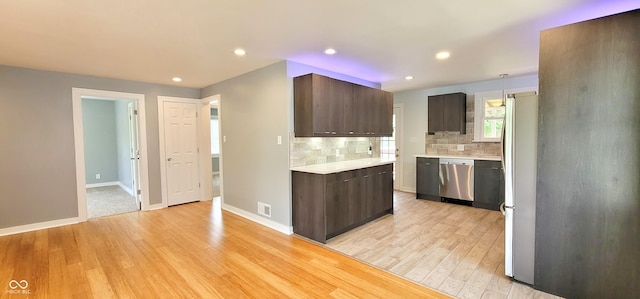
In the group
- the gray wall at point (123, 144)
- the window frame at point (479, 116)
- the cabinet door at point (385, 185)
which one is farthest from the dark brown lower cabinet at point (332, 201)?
the gray wall at point (123, 144)

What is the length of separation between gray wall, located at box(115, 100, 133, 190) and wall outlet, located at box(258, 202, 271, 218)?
4179 mm

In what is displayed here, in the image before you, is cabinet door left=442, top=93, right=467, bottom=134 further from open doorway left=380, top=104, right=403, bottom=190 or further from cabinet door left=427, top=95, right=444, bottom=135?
open doorway left=380, top=104, right=403, bottom=190

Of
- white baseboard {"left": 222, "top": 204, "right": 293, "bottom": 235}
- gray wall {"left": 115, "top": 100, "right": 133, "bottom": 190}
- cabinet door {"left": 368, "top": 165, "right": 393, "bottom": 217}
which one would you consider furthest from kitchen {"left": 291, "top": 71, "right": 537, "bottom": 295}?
gray wall {"left": 115, "top": 100, "right": 133, "bottom": 190}

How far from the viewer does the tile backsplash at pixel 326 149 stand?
3.76m

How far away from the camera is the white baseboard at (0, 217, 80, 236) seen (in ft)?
12.3

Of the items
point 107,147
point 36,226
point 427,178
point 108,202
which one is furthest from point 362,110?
point 107,147

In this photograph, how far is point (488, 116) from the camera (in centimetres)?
518

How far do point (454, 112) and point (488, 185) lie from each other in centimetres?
152

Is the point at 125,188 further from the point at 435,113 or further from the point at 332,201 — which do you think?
the point at 435,113

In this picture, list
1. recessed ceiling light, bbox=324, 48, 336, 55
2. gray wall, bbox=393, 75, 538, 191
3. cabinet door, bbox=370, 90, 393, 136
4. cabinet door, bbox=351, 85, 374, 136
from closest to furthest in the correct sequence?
recessed ceiling light, bbox=324, 48, 336, 55, cabinet door, bbox=351, 85, 374, 136, cabinet door, bbox=370, 90, 393, 136, gray wall, bbox=393, 75, 538, 191

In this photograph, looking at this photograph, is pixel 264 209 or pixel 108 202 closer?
pixel 264 209

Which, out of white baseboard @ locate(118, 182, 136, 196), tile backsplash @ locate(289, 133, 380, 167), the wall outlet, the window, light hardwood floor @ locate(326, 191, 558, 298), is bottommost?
light hardwood floor @ locate(326, 191, 558, 298)

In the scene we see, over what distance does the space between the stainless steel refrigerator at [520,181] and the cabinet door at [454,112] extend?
10.1ft

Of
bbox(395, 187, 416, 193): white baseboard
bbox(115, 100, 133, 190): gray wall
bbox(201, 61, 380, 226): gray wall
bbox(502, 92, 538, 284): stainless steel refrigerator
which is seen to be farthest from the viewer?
bbox(115, 100, 133, 190): gray wall
